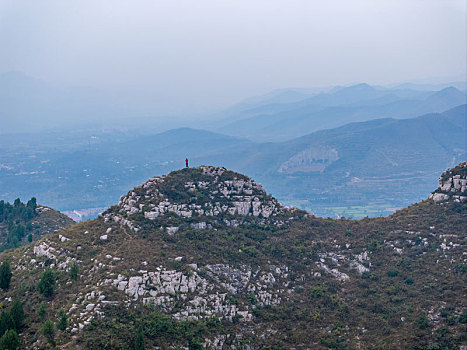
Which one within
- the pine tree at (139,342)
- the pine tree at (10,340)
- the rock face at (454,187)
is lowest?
the pine tree at (139,342)

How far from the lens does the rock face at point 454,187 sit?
1714 inches

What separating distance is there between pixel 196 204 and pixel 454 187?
24.8 m

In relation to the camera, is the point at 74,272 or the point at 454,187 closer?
the point at 74,272

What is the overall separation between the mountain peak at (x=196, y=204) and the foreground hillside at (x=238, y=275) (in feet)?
0.37

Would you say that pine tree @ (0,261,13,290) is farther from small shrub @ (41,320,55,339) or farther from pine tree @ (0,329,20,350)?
small shrub @ (41,320,55,339)

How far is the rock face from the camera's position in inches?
1714

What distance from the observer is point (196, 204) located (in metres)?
42.2

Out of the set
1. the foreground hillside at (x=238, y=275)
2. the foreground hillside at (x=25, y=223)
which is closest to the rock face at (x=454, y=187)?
the foreground hillside at (x=238, y=275)

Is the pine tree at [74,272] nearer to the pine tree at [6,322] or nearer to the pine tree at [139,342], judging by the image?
the pine tree at [6,322]

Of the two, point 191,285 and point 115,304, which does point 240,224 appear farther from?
point 115,304

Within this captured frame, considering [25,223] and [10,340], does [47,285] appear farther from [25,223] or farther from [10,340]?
[25,223]

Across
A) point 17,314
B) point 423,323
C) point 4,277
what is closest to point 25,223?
point 4,277

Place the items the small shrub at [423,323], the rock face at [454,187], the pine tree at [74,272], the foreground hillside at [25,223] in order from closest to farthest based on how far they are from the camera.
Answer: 1. the small shrub at [423,323]
2. the pine tree at [74,272]
3. the rock face at [454,187]
4. the foreground hillside at [25,223]

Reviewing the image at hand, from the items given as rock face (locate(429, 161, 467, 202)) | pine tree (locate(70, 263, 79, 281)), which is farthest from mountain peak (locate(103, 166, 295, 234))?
rock face (locate(429, 161, 467, 202))
